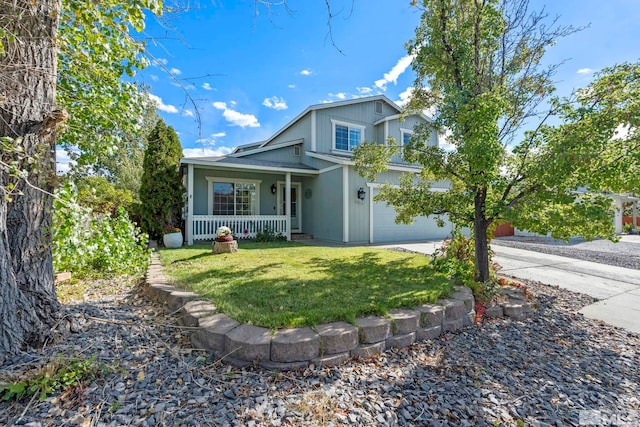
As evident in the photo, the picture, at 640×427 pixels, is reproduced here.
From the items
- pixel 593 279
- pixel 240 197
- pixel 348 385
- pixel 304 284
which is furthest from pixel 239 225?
pixel 593 279

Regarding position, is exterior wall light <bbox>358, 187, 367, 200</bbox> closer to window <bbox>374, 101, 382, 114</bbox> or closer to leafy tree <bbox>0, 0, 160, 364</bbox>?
window <bbox>374, 101, 382, 114</bbox>

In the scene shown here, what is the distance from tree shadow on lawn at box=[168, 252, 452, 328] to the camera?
2646 millimetres

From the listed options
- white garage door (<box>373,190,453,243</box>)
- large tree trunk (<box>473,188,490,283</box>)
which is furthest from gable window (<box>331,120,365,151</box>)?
large tree trunk (<box>473,188,490,283</box>)

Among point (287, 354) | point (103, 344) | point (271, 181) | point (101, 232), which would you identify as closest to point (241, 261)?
point (101, 232)

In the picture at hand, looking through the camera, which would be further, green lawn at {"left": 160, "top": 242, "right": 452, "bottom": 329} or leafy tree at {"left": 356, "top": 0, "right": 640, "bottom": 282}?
leafy tree at {"left": 356, "top": 0, "right": 640, "bottom": 282}

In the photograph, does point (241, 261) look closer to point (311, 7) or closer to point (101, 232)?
point (101, 232)

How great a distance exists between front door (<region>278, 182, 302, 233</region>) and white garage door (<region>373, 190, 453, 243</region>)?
3389 mm

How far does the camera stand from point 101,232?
4.55 metres

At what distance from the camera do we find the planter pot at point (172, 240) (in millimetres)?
7781

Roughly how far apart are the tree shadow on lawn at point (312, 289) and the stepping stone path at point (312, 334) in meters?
0.12

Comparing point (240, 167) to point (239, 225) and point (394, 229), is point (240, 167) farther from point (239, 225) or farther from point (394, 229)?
point (394, 229)

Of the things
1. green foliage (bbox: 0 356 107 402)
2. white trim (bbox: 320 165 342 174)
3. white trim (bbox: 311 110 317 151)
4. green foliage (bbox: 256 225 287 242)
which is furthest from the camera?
white trim (bbox: 311 110 317 151)

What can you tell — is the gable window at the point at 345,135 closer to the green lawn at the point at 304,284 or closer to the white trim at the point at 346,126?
the white trim at the point at 346,126

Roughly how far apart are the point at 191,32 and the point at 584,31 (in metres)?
5.24
